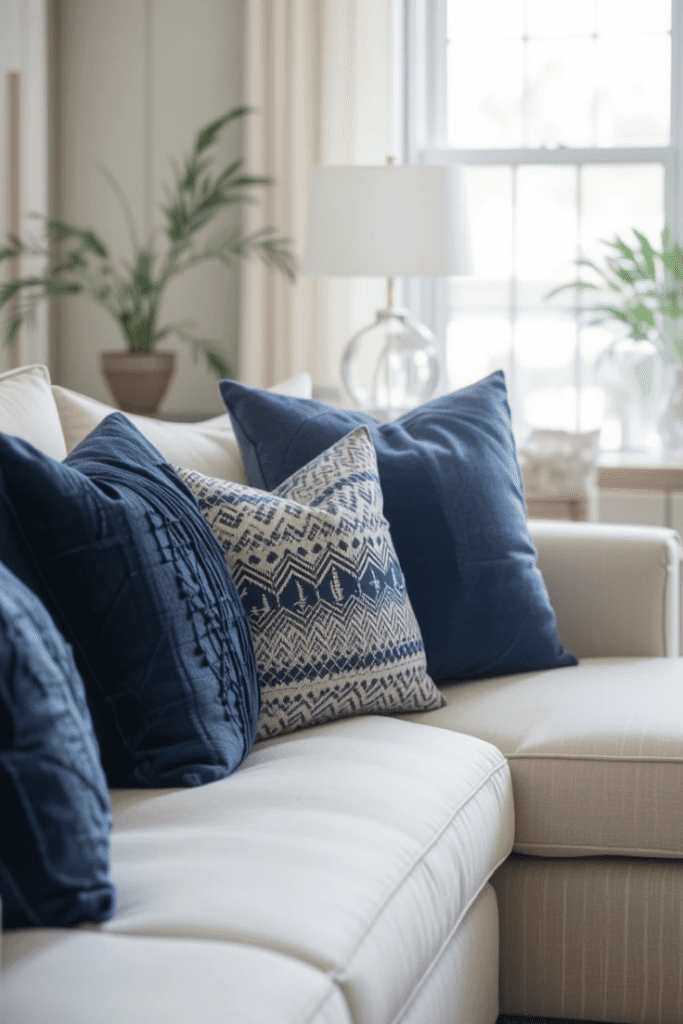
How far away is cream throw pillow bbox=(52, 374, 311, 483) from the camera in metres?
1.81

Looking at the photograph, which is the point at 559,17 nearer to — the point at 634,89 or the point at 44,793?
the point at 634,89

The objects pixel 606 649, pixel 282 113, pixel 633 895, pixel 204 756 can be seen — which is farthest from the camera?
pixel 282 113

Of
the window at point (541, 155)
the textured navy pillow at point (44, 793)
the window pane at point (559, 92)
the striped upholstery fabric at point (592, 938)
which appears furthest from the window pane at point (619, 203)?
the textured navy pillow at point (44, 793)

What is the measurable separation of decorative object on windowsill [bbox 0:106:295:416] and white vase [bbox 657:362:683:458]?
1.20 meters

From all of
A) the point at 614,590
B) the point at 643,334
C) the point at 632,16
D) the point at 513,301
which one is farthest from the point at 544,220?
the point at 614,590

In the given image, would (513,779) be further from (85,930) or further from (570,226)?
(570,226)

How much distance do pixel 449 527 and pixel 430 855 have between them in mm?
725

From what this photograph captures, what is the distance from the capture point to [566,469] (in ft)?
10.7

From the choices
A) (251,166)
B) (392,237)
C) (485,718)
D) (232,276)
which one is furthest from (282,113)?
(485,718)

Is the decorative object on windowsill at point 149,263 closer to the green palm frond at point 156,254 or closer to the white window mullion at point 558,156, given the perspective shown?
the green palm frond at point 156,254

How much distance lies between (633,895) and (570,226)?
2.88 m

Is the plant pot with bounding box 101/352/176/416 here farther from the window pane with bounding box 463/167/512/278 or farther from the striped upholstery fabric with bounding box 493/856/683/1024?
the striped upholstery fabric with bounding box 493/856/683/1024

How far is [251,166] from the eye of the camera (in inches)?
157

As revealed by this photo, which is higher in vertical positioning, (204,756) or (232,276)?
(232,276)
